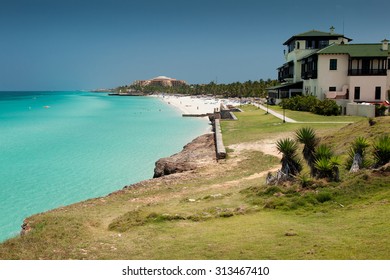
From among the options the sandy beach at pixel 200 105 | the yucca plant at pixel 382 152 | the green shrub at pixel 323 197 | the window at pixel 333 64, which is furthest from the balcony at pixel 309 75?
the green shrub at pixel 323 197

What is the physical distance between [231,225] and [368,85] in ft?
124

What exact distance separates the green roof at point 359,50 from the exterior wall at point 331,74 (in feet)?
1.88

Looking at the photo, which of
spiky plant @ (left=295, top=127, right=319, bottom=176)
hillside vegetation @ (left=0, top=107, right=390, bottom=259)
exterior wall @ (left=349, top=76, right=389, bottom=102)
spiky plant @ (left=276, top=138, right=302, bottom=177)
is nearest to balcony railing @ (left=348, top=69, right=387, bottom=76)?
exterior wall @ (left=349, top=76, right=389, bottom=102)

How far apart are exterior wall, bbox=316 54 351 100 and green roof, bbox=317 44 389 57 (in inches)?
22.5

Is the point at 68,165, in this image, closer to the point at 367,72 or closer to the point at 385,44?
the point at 367,72

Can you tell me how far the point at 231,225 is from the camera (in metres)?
9.67

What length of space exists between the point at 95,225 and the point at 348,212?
241 inches

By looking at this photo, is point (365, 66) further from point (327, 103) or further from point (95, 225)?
point (95, 225)

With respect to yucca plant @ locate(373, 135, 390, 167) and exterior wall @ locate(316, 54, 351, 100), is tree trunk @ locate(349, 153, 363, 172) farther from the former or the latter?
exterior wall @ locate(316, 54, 351, 100)

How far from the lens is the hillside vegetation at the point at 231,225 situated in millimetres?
7598

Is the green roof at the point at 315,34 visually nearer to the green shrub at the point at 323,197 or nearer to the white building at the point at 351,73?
the white building at the point at 351,73

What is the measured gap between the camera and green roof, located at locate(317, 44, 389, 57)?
42406mm

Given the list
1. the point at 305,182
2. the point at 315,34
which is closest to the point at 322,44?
the point at 315,34
